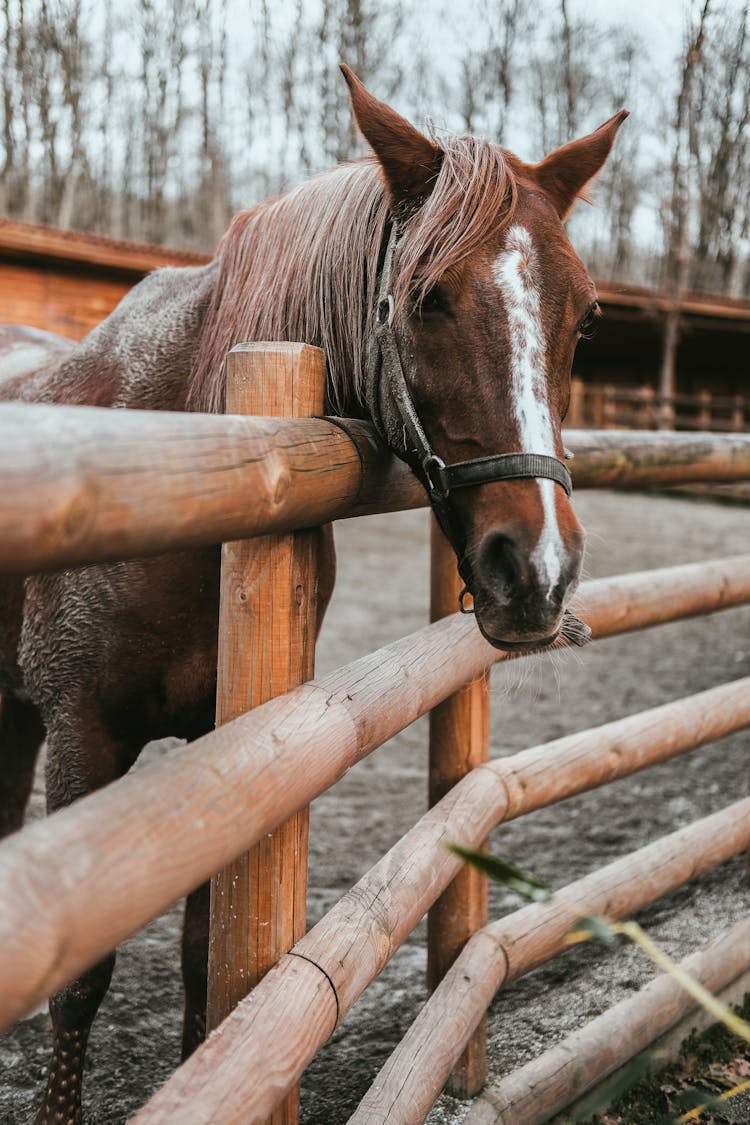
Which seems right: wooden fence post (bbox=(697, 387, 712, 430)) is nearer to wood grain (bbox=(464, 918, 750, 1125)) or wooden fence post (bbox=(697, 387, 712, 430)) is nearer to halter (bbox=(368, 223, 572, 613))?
wood grain (bbox=(464, 918, 750, 1125))

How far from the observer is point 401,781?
14.6ft

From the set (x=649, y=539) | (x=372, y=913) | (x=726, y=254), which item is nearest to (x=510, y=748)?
(x=372, y=913)

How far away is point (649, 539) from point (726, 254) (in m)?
20.7

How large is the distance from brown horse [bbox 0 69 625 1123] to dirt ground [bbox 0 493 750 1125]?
39 cm

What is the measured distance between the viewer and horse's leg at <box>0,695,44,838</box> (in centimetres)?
305

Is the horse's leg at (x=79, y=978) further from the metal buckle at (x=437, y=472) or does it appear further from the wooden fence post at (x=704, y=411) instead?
the wooden fence post at (x=704, y=411)

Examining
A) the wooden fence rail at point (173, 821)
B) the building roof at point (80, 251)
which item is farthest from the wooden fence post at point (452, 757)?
the building roof at point (80, 251)

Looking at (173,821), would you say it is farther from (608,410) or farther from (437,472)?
(608,410)

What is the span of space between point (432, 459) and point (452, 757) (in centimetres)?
95

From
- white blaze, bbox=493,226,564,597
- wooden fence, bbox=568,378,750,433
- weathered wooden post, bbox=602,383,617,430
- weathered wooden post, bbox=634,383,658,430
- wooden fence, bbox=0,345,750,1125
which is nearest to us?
wooden fence, bbox=0,345,750,1125

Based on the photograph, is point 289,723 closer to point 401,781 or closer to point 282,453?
point 282,453

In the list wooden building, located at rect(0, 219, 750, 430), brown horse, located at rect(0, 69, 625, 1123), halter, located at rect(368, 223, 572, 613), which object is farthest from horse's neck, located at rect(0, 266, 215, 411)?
wooden building, located at rect(0, 219, 750, 430)

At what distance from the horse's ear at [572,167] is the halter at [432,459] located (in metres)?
0.37

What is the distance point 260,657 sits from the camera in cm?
136
